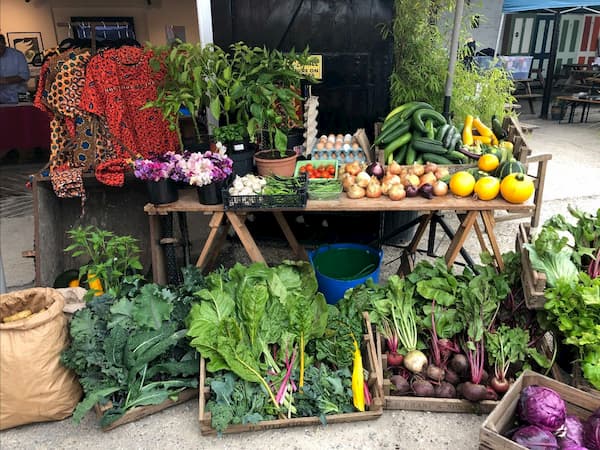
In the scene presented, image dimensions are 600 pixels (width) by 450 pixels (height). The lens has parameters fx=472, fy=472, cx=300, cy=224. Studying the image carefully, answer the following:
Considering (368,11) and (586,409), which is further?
(368,11)

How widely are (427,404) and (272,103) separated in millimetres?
2210

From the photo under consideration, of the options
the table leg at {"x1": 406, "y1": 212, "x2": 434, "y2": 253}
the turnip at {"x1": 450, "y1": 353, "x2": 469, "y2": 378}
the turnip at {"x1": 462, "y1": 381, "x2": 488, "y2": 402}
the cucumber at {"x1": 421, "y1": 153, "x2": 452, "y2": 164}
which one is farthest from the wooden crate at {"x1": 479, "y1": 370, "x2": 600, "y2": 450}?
the cucumber at {"x1": 421, "y1": 153, "x2": 452, "y2": 164}

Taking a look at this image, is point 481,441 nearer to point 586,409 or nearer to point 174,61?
point 586,409

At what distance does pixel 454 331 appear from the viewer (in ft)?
9.36

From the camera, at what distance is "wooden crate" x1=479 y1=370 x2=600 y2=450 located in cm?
212

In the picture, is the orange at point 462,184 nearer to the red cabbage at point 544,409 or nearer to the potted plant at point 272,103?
the potted plant at point 272,103

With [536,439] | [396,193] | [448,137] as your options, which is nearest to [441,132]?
[448,137]

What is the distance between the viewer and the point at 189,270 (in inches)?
126

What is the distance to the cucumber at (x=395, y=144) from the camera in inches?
153

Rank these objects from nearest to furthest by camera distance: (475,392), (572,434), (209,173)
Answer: (572,434)
(475,392)
(209,173)

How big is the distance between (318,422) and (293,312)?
0.61m

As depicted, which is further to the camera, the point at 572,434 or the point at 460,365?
the point at 460,365

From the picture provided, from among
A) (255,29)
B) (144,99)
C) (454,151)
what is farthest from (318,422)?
(255,29)

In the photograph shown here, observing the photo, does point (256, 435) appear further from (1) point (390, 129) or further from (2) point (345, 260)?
(1) point (390, 129)
